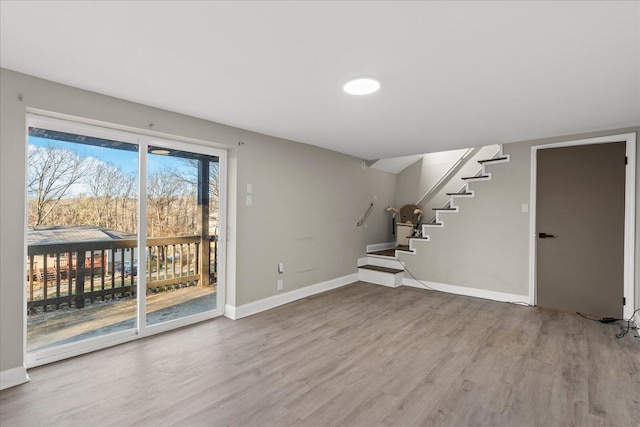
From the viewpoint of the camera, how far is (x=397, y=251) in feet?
17.2

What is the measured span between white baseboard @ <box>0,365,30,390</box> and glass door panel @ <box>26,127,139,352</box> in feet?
0.92

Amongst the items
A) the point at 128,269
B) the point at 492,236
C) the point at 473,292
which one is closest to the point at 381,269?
the point at 473,292

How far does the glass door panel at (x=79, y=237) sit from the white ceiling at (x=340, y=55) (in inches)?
24.7

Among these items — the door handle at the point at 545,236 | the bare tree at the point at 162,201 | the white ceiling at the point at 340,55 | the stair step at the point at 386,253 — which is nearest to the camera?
the white ceiling at the point at 340,55

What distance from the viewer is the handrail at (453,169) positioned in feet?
18.4

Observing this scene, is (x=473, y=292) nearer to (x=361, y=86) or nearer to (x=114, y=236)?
(x=361, y=86)

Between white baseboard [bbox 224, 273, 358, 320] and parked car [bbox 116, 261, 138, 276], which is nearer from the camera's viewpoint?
parked car [bbox 116, 261, 138, 276]

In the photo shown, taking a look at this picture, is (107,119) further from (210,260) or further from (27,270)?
(210,260)

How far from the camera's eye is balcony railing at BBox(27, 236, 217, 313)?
96.3 inches

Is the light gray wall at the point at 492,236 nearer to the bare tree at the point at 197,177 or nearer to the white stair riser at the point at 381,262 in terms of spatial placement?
the white stair riser at the point at 381,262

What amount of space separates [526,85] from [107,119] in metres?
3.44

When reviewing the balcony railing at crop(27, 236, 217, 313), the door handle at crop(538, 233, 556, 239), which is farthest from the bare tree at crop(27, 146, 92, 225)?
the door handle at crop(538, 233, 556, 239)

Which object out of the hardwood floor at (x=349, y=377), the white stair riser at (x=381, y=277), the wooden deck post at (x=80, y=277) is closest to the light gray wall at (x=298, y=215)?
the white stair riser at (x=381, y=277)

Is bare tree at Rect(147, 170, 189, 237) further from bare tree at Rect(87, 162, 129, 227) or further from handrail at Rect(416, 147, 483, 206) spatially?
handrail at Rect(416, 147, 483, 206)
